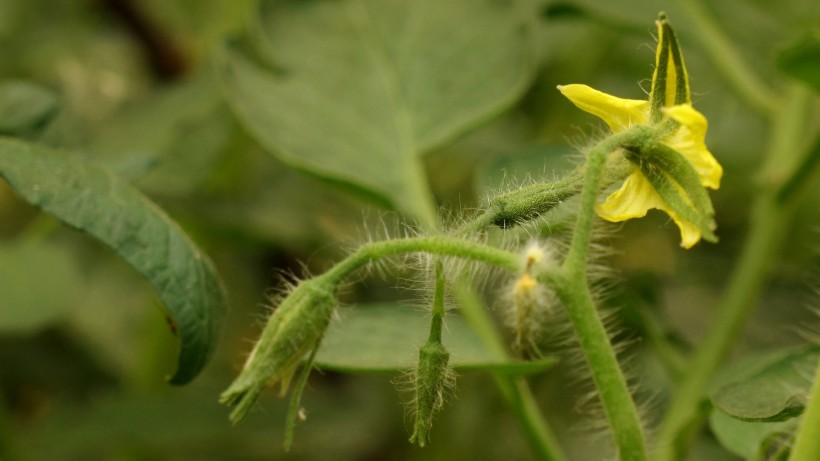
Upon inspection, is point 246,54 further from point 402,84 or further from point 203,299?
point 203,299

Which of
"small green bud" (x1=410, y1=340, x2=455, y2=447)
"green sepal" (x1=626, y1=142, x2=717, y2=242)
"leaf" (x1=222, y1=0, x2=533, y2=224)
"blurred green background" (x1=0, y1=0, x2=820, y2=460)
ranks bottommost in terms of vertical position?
"blurred green background" (x1=0, y1=0, x2=820, y2=460)

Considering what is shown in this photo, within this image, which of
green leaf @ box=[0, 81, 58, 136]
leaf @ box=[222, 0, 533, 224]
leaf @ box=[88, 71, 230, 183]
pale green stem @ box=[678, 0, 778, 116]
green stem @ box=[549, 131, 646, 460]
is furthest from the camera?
leaf @ box=[88, 71, 230, 183]

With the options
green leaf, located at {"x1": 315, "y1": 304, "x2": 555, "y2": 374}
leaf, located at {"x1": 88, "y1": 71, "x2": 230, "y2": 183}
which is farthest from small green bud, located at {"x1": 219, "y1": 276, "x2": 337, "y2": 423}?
leaf, located at {"x1": 88, "y1": 71, "x2": 230, "y2": 183}

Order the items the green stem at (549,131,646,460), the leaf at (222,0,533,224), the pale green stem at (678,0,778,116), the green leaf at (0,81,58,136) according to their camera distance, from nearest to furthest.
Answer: the green stem at (549,131,646,460), the green leaf at (0,81,58,136), the leaf at (222,0,533,224), the pale green stem at (678,0,778,116)

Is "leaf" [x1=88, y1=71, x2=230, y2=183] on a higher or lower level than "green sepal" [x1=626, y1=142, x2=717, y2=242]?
lower

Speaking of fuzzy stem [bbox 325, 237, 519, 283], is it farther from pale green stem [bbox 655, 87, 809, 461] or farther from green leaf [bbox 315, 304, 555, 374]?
pale green stem [bbox 655, 87, 809, 461]

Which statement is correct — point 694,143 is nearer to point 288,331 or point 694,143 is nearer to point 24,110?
point 288,331

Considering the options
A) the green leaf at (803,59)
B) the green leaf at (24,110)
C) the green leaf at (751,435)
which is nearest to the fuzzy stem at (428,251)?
the green leaf at (751,435)

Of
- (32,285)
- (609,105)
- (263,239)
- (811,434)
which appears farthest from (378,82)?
(811,434)
